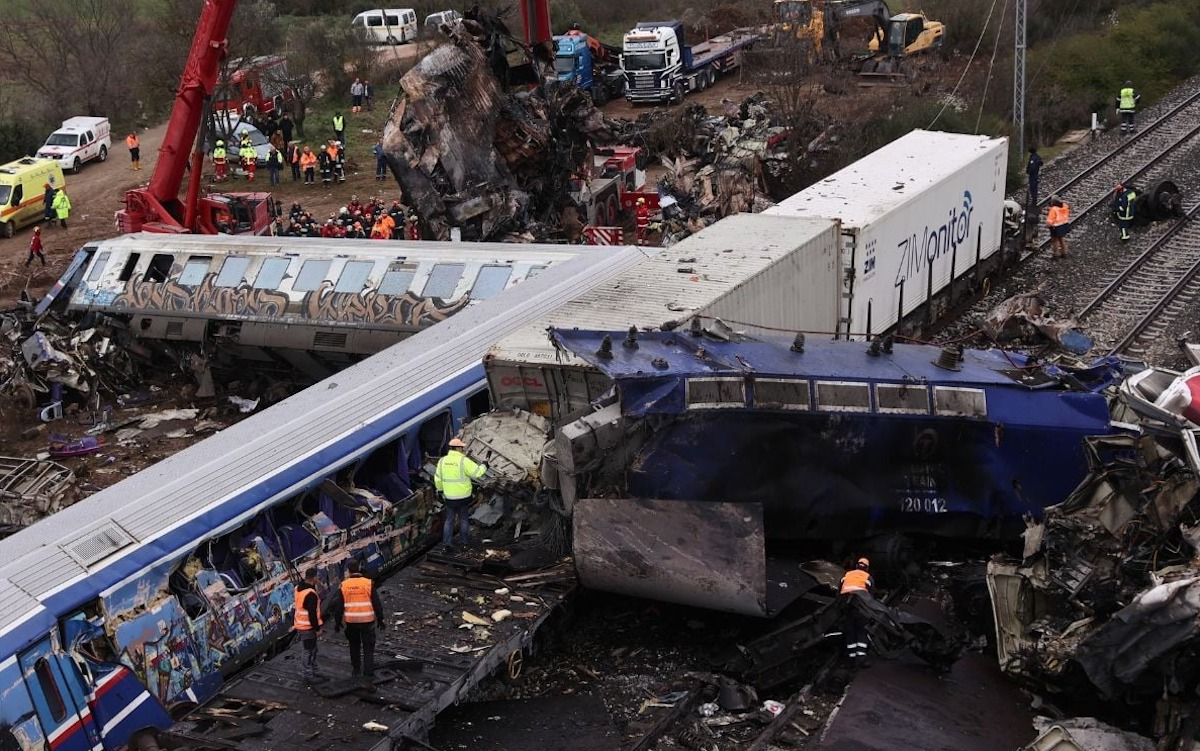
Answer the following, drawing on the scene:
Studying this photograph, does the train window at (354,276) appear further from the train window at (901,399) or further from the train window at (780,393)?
the train window at (901,399)

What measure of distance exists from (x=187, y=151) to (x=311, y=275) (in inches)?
222

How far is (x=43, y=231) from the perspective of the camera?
31.1 metres

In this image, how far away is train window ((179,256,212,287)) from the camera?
68.1ft

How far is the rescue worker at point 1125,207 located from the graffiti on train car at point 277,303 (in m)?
12.7

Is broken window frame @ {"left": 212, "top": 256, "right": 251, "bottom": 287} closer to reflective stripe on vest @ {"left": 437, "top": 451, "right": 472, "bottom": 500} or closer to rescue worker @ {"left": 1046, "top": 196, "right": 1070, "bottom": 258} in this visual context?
reflective stripe on vest @ {"left": 437, "top": 451, "right": 472, "bottom": 500}

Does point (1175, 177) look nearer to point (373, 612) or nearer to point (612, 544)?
point (612, 544)

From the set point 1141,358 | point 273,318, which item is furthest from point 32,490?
point 1141,358

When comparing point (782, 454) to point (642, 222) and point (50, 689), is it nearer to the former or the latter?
point (50, 689)

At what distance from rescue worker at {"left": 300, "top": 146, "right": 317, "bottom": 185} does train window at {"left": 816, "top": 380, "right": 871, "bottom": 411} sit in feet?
78.2

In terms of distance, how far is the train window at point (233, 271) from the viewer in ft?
67.1

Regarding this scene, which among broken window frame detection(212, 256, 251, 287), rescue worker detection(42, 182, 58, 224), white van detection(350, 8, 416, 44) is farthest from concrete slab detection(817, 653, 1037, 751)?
white van detection(350, 8, 416, 44)

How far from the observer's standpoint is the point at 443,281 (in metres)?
19.0

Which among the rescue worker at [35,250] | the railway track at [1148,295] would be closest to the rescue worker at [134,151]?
the rescue worker at [35,250]

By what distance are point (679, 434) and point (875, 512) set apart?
83.3 inches
